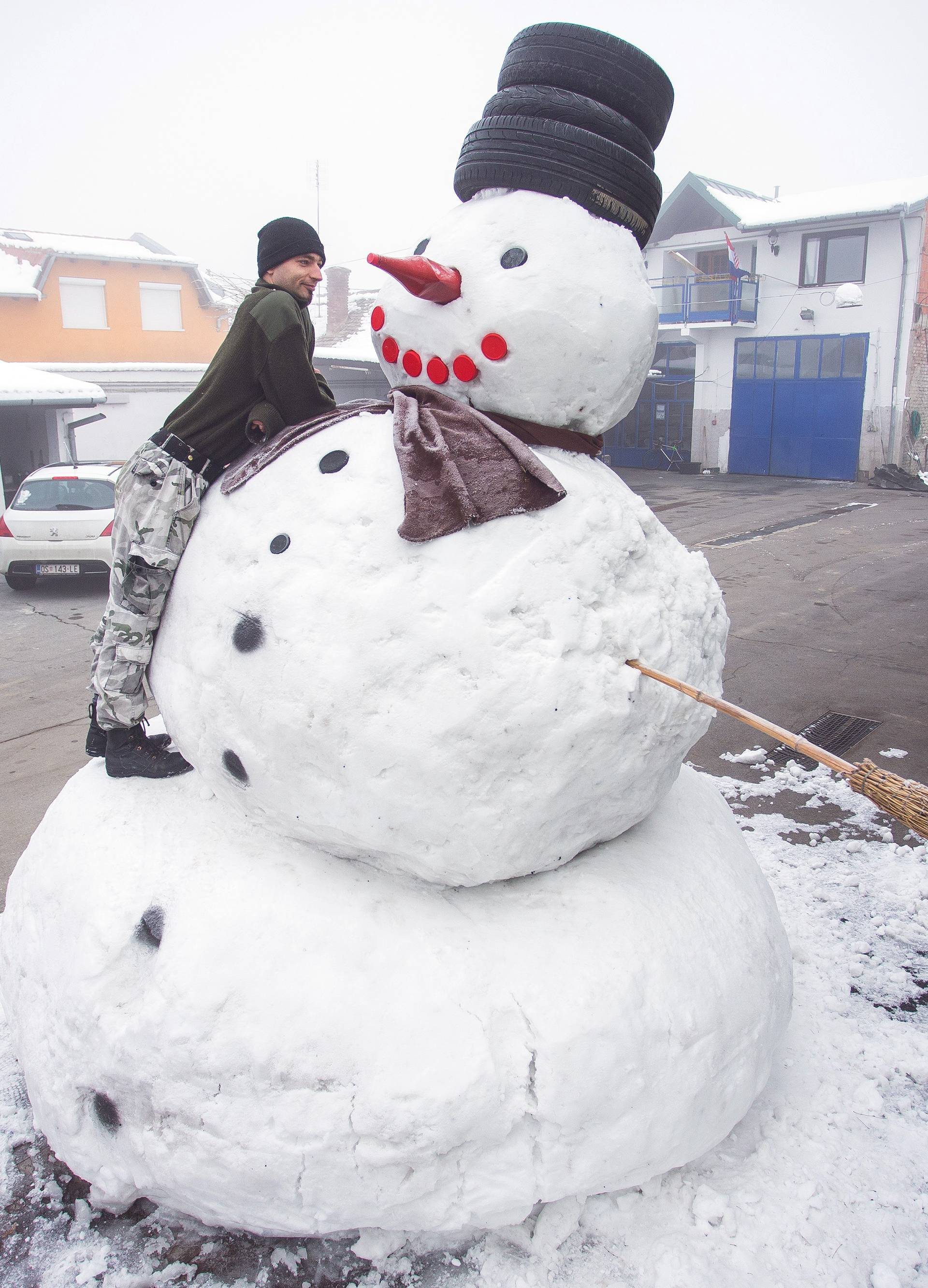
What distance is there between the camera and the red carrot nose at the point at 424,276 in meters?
2.31

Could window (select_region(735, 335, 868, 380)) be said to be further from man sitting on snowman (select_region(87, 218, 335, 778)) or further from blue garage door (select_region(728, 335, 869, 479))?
man sitting on snowman (select_region(87, 218, 335, 778))

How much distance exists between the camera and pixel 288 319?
257 centimetres

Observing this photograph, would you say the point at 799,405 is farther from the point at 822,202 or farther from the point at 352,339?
the point at 352,339

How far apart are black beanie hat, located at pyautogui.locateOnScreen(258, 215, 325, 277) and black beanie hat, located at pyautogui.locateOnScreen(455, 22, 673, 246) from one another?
1.92 feet

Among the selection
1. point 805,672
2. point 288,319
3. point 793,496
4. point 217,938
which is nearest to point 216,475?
point 288,319

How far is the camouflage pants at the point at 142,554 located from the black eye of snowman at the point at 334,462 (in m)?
0.44

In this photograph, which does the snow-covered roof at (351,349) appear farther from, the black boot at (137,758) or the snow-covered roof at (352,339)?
the black boot at (137,758)

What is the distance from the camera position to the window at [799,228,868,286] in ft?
64.7

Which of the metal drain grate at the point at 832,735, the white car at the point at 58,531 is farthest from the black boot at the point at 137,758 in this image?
the white car at the point at 58,531

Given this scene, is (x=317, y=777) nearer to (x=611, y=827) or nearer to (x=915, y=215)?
(x=611, y=827)

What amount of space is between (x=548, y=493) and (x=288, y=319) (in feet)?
2.92

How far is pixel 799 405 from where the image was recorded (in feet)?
67.7

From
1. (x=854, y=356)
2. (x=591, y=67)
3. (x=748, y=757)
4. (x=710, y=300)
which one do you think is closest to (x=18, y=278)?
(x=710, y=300)

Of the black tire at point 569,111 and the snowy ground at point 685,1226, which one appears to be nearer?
the snowy ground at point 685,1226
